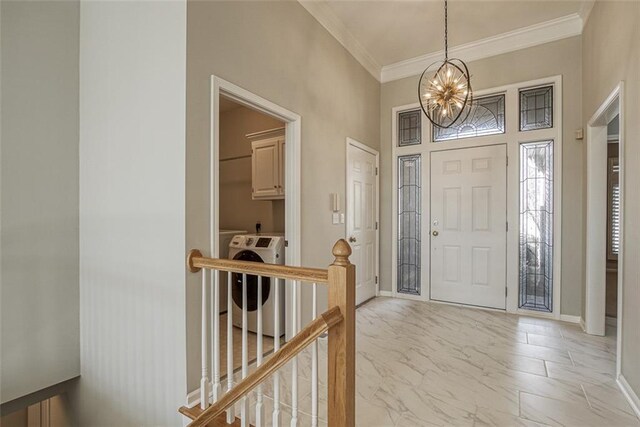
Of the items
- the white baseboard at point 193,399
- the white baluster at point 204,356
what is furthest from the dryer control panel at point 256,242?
the white baseboard at point 193,399

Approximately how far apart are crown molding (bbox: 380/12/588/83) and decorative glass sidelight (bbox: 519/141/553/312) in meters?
1.19

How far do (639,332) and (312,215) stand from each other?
244cm

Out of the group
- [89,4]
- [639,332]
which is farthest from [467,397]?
[89,4]

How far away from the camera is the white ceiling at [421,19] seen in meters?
3.20

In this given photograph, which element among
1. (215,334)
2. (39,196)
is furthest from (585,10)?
(39,196)

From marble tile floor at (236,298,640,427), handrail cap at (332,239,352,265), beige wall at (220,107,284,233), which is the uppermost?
beige wall at (220,107,284,233)

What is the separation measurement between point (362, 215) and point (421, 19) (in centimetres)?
230

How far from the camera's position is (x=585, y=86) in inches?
129

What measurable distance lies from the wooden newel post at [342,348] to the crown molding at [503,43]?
12.5 ft

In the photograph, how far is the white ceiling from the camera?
3197 mm

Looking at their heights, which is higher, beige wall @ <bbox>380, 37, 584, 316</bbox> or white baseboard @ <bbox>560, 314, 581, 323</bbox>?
beige wall @ <bbox>380, 37, 584, 316</bbox>

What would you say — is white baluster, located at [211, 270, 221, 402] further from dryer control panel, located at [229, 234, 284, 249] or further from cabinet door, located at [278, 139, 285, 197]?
cabinet door, located at [278, 139, 285, 197]

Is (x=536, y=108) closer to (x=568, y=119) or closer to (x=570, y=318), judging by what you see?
(x=568, y=119)

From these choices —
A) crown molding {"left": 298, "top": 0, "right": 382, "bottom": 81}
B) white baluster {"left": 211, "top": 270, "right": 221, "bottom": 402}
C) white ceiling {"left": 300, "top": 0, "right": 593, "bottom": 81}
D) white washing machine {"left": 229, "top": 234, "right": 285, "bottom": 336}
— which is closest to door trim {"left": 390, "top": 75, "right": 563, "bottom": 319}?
white ceiling {"left": 300, "top": 0, "right": 593, "bottom": 81}
